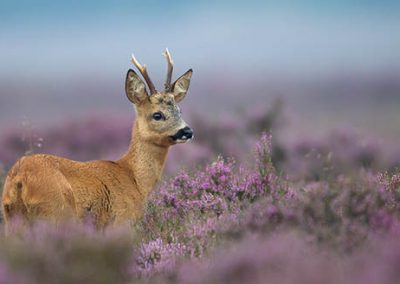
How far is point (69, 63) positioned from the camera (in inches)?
5955

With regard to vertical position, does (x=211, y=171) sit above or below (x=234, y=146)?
above

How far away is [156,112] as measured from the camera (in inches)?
423

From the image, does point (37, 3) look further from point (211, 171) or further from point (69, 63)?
point (211, 171)

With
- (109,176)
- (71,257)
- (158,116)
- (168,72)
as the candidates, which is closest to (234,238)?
(71,257)

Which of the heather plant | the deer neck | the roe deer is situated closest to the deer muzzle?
the roe deer

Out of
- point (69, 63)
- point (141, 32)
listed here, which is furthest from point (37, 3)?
point (69, 63)

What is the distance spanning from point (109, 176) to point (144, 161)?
70 cm

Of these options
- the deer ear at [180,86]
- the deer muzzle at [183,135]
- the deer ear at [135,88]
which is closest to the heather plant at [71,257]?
the deer muzzle at [183,135]

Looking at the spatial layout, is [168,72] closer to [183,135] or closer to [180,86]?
[180,86]

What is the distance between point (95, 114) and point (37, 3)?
544 feet

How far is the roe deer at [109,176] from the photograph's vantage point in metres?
8.69

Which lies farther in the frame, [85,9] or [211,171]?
[85,9]

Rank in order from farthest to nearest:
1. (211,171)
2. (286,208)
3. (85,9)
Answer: (85,9) → (211,171) → (286,208)

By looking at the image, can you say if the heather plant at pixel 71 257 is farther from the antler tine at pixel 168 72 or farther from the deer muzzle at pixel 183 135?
the antler tine at pixel 168 72
